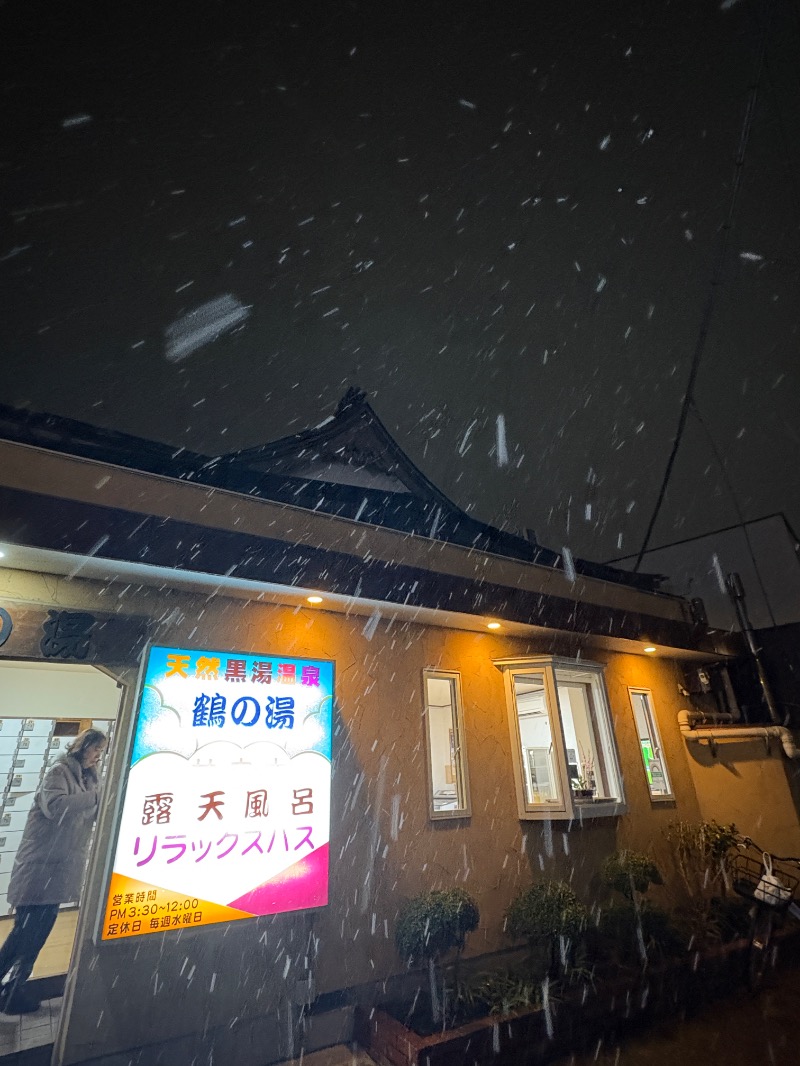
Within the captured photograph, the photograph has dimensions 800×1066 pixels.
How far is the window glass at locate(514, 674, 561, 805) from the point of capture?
18.0 feet

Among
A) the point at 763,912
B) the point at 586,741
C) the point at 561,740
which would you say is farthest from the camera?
the point at 586,741

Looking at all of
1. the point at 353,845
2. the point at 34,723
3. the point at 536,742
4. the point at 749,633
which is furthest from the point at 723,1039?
the point at 34,723

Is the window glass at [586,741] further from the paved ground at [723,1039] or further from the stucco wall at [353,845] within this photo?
the paved ground at [723,1039]

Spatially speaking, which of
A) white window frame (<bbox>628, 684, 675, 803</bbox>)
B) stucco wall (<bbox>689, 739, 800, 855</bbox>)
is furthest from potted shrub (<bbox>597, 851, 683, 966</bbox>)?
stucco wall (<bbox>689, 739, 800, 855</bbox>)

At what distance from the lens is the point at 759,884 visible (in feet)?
17.9

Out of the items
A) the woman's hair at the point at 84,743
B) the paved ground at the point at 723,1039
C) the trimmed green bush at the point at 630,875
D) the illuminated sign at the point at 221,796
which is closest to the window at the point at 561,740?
the trimmed green bush at the point at 630,875

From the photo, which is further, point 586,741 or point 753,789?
point 753,789

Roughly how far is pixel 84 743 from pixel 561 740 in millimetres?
5085

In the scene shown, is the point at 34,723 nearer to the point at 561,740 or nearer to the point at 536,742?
the point at 536,742

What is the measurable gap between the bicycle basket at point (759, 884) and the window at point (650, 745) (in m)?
1.17

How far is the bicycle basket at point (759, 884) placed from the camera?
5191 mm

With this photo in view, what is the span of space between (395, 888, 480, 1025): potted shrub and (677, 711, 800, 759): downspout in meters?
4.80

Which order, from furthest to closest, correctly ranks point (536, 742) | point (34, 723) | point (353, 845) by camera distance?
point (34, 723) < point (536, 742) < point (353, 845)

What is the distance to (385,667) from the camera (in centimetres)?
504
